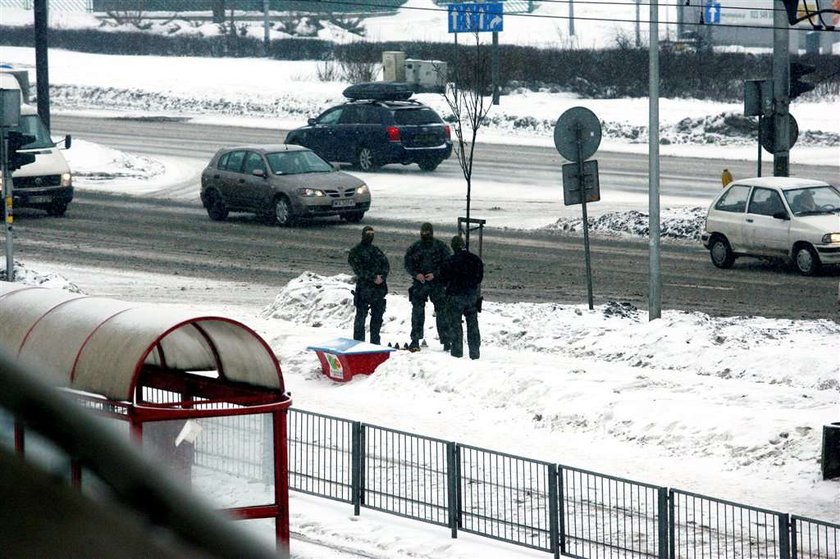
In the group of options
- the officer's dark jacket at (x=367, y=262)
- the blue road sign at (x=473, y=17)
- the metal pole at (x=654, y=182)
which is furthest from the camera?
the blue road sign at (x=473, y=17)

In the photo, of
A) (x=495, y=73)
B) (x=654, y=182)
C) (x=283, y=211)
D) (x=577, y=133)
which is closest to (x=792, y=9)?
(x=654, y=182)

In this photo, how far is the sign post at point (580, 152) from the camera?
655 inches

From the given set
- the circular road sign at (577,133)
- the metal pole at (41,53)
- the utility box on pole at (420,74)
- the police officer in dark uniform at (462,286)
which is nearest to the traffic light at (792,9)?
the circular road sign at (577,133)

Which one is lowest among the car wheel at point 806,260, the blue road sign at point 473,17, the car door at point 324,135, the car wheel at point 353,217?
the car wheel at point 806,260

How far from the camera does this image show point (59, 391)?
0.65 metres

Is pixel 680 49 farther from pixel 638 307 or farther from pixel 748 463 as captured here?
pixel 748 463

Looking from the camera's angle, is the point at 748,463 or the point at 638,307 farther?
the point at 638,307

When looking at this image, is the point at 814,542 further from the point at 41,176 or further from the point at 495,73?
the point at 495,73

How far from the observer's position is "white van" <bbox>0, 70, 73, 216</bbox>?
2570cm

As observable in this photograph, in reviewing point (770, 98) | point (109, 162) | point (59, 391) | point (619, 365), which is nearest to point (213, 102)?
point (109, 162)

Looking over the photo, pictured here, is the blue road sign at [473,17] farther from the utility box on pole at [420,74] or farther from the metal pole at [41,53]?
the metal pole at [41,53]

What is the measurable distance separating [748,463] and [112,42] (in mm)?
62749

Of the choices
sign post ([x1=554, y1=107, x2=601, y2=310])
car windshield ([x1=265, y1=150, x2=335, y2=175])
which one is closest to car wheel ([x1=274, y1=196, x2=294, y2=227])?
car windshield ([x1=265, y1=150, x2=335, y2=175])

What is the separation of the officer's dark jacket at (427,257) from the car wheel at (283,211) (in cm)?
1011
